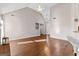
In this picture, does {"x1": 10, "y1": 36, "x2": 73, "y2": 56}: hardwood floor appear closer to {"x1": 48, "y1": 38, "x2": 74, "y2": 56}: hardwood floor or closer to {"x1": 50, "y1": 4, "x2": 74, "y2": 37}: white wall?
{"x1": 48, "y1": 38, "x2": 74, "y2": 56}: hardwood floor

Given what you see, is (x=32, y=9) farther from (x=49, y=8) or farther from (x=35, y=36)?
(x=35, y=36)

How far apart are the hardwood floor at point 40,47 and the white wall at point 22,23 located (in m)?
0.08

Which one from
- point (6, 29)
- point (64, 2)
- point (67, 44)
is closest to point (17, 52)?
point (6, 29)

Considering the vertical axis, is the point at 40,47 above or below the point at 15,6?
below

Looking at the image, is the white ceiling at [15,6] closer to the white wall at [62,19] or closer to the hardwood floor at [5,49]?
the white wall at [62,19]

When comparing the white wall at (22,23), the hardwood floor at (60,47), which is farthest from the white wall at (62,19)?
the white wall at (22,23)

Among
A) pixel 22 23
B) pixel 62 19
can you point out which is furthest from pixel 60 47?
pixel 22 23

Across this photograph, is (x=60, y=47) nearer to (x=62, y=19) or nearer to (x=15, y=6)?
(x=62, y=19)

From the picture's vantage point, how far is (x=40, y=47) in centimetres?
144

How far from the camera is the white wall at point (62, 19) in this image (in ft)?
4.70

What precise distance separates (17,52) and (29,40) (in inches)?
8.9

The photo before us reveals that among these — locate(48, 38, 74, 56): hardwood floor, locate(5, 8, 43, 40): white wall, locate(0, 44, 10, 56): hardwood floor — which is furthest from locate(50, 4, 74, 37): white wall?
locate(0, 44, 10, 56): hardwood floor

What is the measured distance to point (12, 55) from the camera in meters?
1.45

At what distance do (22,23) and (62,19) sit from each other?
1.73 ft
